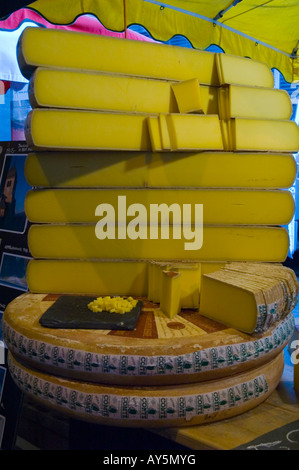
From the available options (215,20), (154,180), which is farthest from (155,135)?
(215,20)

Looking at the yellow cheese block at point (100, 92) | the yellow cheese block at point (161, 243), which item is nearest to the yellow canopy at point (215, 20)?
the yellow cheese block at point (100, 92)

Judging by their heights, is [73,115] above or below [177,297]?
above

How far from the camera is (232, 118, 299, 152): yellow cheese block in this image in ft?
6.22

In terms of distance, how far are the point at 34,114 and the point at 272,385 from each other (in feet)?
4.37

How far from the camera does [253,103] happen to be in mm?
1955

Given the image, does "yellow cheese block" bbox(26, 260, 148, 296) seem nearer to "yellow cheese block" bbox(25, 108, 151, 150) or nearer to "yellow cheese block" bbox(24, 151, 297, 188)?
"yellow cheese block" bbox(24, 151, 297, 188)

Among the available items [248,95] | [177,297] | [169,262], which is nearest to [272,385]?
[177,297]

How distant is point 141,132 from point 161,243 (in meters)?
0.47

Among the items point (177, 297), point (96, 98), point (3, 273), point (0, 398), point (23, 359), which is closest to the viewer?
point (23, 359)

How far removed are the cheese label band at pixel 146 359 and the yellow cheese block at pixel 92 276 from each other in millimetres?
469

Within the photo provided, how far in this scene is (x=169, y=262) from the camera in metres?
1.93

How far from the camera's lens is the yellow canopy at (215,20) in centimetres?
311

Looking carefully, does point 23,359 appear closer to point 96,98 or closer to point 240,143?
point 96,98

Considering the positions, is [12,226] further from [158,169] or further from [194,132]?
[194,132]
